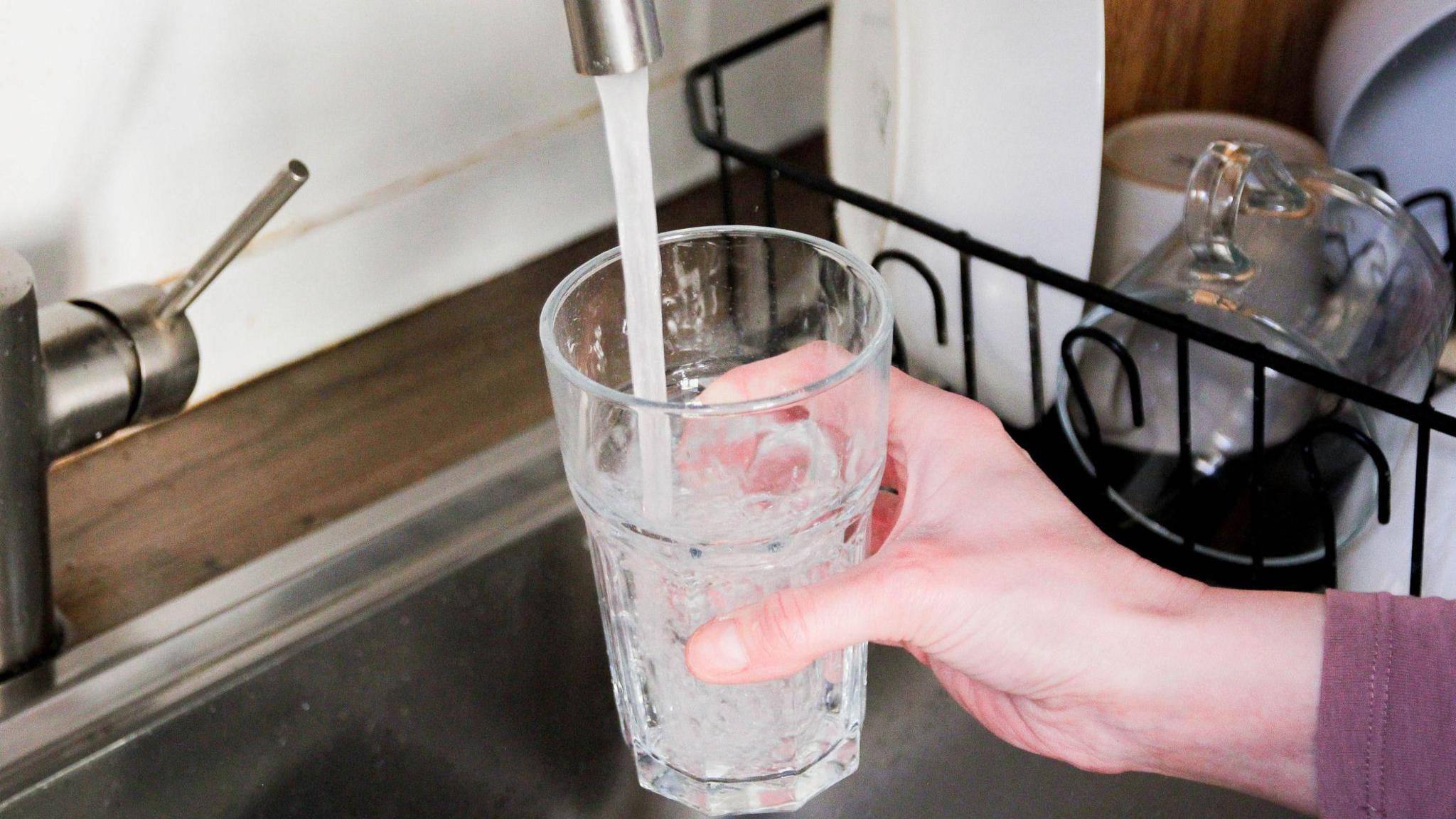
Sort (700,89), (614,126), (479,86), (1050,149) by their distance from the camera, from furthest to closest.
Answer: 1. (700,89)
2. (479,86)
3. (1050,149)
4. (614,126)

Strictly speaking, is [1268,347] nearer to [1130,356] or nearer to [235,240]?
[1130,356]

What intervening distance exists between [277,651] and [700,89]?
1.66 feet

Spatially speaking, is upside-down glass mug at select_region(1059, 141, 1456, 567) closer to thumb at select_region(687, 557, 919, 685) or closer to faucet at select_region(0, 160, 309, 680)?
thumb at select_region(687, 557, 919, 685)

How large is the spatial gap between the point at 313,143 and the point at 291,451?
0.59ft

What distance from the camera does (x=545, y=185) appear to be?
2.88 ft

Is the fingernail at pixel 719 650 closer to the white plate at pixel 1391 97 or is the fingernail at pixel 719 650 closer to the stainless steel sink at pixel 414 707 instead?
the stainless steel sink at pixel 414 707

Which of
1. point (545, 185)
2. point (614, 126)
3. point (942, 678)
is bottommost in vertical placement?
point (942, 678)

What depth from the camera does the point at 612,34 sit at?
0.37 metres

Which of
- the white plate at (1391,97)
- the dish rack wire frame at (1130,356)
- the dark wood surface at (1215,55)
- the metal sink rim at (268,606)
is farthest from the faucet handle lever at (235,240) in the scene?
the white plate at (1391,97)

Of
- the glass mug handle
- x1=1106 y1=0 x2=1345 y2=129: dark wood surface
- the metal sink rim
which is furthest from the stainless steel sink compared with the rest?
x1=1106 y1=0 x2=1345 y2=129: dark wood surface

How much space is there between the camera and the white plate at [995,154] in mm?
632

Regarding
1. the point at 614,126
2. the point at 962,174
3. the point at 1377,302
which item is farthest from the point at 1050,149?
the point at 614,126

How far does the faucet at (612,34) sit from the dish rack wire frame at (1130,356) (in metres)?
0.28

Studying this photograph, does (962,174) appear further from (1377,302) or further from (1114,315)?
(1377,302)
